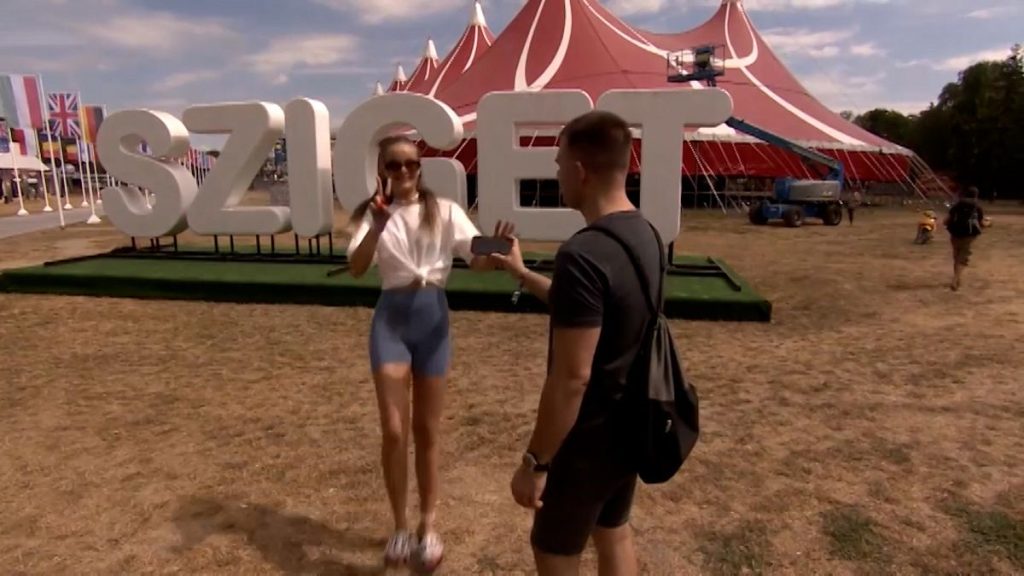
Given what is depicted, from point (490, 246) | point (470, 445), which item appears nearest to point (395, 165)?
point (490, 246)

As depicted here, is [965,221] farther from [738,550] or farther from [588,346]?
[588,346]

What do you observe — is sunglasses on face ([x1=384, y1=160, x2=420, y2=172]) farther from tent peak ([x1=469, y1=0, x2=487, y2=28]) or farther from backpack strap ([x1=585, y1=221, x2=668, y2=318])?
tent peak ([x1=469, y1=0, x2=487, y2=28])

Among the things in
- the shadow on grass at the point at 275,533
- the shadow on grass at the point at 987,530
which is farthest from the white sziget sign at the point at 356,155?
the shadow on grass at the point at 275,533

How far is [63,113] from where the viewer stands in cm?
2139

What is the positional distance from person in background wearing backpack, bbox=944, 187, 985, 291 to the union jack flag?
80.8 ft

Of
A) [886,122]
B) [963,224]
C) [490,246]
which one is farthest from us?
[886,122]

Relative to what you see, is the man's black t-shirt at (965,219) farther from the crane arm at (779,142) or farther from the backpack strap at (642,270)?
the crane arm at (779,142)

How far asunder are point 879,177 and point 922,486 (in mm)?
24981

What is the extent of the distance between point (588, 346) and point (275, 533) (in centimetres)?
227

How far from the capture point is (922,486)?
356 centimetres

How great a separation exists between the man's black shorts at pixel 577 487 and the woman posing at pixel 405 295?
989 millimetres

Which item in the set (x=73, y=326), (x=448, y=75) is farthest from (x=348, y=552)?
(x=448, y=75)

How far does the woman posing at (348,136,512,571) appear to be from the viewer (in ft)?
8.58

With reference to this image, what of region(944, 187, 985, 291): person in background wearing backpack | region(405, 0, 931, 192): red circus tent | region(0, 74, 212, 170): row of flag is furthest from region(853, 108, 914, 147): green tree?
region(0, 74, 212, 170): row of flag
